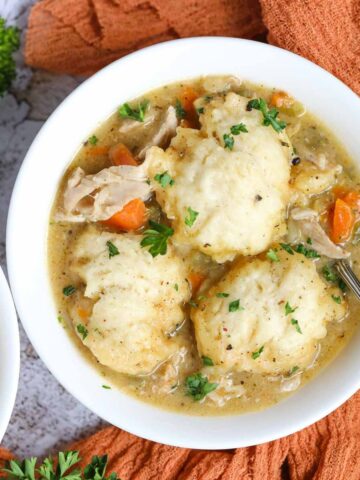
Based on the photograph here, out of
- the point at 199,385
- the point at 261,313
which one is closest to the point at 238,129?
the point at 261,313

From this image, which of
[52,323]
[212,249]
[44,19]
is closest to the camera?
[212,249]

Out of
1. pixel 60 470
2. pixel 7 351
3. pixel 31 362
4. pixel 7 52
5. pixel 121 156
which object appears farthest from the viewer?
pixel 31 362

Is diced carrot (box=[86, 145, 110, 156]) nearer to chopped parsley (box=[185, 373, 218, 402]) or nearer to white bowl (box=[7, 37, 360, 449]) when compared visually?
white bowl (box=[7, 37, 360, 449])

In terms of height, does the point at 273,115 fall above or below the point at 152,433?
above

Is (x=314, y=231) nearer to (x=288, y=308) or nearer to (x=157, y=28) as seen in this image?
(x=288, y=308)

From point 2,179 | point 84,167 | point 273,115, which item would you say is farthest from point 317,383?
point 2,179

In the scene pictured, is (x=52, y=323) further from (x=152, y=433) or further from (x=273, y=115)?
(x=273, y=115)

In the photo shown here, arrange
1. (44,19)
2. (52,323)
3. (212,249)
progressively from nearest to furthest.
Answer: (212,249) < (52,323) < (44,19)
